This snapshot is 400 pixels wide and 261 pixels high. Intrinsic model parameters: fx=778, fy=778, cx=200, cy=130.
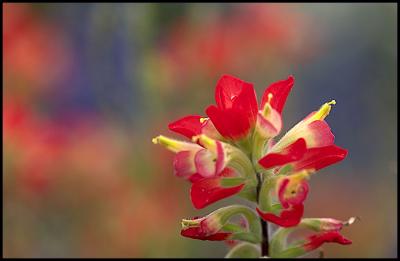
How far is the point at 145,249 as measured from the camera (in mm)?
1274

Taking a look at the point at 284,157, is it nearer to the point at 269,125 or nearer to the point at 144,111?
the point at 269,125

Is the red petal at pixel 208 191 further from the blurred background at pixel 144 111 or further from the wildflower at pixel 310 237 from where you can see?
the blurred background at pixel 144 111

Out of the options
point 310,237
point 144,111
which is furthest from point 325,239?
point 144,111

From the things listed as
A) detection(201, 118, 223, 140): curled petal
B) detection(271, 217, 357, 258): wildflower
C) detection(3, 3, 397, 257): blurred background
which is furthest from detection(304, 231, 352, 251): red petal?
detection(3, 3, 397, 257): blurred background

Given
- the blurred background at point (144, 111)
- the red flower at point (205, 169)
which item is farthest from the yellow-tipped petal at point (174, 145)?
the blurred background at point (144, 111)

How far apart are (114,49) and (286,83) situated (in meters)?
1.10

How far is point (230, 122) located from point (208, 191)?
2.1 inches

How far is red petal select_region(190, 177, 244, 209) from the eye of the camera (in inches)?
21.1

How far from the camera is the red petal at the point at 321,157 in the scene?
0.54m

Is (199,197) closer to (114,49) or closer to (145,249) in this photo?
(145,249)

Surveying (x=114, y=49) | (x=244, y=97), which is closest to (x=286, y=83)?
(x=244, y=97)

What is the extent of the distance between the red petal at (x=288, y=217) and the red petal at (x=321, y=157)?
0.10 ft

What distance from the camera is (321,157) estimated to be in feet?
1.79

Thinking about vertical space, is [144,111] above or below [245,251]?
above
